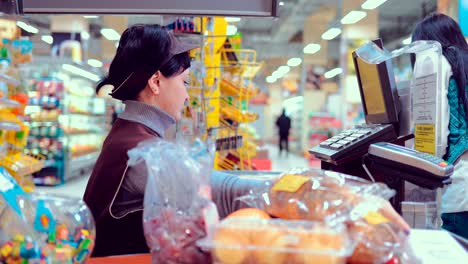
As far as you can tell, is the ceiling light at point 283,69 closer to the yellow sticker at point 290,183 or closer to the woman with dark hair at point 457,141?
the woman with dark hair at point 457,141

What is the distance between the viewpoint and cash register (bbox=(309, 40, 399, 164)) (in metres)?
1.70

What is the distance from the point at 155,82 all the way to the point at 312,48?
16.0 meters

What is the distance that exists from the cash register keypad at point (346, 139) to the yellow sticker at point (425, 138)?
0.23 metres

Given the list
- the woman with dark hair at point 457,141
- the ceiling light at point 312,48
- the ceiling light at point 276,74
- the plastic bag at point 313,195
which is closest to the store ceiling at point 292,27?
the ceiling light at point 312,48

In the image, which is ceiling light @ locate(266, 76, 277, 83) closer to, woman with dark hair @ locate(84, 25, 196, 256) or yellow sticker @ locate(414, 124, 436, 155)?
yellow sticker @ locate(414, 124, 436, 155)

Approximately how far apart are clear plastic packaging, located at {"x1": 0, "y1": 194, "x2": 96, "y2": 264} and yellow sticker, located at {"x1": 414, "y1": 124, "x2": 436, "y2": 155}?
47.4 inches

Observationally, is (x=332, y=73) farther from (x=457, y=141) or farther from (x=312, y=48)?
(x=457, y=141)

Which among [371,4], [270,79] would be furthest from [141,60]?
[270,79]

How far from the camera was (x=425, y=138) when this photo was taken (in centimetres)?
189

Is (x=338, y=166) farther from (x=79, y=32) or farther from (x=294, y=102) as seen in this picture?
(x=294, y=102)

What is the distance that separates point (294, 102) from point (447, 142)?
83.1 ft

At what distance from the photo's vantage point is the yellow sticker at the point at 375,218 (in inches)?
40.1

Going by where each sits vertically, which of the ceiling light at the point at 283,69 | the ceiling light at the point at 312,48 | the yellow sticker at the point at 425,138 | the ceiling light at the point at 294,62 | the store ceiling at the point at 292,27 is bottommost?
the yellow sticker at the point at 425,138

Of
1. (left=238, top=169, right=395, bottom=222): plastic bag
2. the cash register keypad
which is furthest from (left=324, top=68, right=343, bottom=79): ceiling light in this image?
(left=238, top=169, right=395, bottom=222): plastic bag
